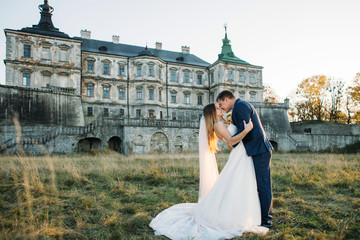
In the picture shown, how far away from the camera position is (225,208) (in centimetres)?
371

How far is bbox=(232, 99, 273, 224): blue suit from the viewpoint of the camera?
3787 millimetres

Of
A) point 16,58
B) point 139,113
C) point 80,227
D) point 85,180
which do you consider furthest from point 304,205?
point 16,58

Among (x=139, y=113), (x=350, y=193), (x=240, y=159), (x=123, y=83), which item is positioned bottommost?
(x=350, y=193)

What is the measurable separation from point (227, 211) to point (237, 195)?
288 mm

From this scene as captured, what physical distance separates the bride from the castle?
1885 centimetres

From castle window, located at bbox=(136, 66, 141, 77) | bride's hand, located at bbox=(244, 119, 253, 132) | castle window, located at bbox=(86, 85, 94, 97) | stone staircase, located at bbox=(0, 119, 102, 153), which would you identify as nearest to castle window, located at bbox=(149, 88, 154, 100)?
castle window, located at bbox=(136, 66, 141, 77)

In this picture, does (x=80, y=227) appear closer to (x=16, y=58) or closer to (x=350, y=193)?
(x=350, y=193)

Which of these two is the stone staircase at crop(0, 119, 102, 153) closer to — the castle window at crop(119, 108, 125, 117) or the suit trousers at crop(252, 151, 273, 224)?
the castle window at crop(119, 108, 125, 117)

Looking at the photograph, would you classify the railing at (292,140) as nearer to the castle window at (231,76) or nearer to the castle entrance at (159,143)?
the castle window at (231,76)

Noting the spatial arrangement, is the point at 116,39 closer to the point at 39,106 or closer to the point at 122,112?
the point at 122,112

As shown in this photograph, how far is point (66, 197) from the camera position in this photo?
Answer: 215 inches

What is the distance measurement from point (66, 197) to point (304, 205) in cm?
510

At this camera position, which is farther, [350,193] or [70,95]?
[70,95]

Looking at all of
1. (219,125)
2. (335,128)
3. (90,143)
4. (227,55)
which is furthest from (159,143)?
(335,128)
